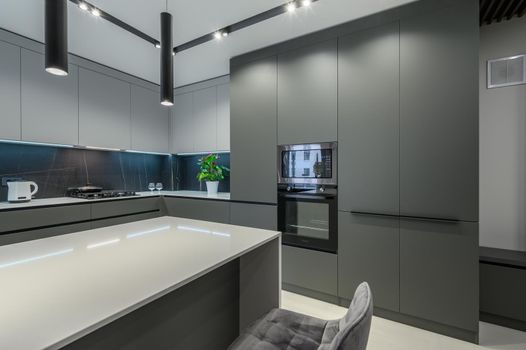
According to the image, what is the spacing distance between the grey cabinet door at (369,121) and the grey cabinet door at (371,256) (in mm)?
123

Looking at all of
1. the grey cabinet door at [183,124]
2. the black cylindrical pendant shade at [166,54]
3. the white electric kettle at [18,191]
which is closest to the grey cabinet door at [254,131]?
the grey cabinet door at [183,124]

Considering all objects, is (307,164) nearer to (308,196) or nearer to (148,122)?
(308,196)

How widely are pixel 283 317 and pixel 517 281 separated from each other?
79.4 inches

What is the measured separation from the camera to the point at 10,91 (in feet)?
7.87

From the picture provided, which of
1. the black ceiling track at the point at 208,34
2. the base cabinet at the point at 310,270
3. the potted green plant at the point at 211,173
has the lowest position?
the base cabinet at the point at 310,270

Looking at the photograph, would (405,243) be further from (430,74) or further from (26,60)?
(26,60)

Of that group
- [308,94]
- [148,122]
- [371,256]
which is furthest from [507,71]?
[148,122]

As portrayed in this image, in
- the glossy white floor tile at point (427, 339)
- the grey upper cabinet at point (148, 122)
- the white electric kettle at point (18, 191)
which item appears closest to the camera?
the glossy white floor tile at point (427, 339)

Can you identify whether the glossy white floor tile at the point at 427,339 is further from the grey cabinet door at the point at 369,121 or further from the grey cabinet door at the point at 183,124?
the grey cabinet door at the point at 183,124

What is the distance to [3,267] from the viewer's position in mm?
939

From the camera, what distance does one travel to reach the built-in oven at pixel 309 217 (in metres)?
2.32

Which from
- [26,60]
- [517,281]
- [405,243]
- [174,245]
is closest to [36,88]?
[26,60]

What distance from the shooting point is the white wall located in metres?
2.16

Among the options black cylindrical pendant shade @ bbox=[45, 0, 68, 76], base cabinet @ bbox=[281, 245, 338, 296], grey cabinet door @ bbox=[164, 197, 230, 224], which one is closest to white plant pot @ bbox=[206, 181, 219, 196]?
grey cabinet door @ bbox=[164, 197, 230, 224]
